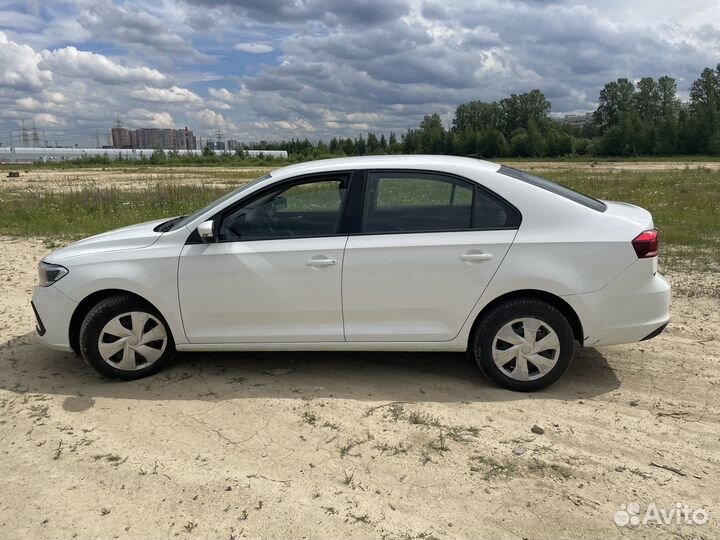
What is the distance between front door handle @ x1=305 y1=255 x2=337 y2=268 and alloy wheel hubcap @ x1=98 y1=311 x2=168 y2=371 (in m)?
1.29

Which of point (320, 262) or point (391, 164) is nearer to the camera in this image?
point (320, 262)

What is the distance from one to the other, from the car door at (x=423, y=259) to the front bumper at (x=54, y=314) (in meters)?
2.15

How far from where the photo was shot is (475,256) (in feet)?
12.3

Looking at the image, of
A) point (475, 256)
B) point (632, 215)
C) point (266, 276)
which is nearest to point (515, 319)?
point (475, 256)

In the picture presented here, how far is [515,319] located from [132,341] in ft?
9.39

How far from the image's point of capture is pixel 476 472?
3021mm

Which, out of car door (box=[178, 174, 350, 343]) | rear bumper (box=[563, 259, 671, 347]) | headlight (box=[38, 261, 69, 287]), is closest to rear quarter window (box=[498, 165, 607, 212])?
rear bumper (box=[563, 259, 671, 347])

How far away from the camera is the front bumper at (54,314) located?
13.6 feet

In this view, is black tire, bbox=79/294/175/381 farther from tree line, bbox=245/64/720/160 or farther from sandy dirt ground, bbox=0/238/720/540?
tree line, bbox=245/64/720/160

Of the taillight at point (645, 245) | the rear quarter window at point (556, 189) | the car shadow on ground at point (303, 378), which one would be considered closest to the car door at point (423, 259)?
the rear quarter window at point (556, 189)

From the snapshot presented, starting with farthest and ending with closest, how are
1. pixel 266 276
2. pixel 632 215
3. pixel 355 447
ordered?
pixel 632 215, pixel 266 276, pixel 355 447

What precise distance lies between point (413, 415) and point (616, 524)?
54.5 inches

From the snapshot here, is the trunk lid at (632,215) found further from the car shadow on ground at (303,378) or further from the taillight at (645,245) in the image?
the car shadow on ground at (303,378)

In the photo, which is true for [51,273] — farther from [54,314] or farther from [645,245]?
[645,245]
